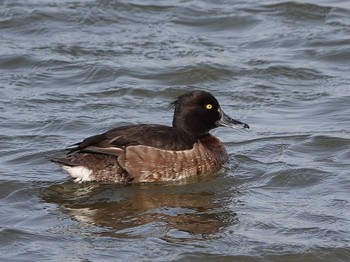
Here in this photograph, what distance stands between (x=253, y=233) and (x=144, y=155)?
2064 millimetres

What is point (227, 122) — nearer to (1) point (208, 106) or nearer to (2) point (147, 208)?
(1) point (208, 106)

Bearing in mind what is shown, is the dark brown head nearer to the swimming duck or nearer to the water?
the swimming duck

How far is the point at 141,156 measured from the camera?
10766 mm

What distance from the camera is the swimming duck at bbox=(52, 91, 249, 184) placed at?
34.9 feet

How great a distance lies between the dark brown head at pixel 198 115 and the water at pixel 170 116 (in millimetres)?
406

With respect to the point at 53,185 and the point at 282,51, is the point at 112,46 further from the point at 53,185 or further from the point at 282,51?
the point at 53,185

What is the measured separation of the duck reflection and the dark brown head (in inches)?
35.9

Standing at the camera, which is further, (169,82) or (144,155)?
(169,82)

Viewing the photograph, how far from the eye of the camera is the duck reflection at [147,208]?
9.20 metres

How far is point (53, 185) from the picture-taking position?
10.6m

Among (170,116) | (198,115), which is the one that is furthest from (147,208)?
(170,116)

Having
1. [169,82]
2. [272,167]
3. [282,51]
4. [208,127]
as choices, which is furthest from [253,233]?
[282,51]

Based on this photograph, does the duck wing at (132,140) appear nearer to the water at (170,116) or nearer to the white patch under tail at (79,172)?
the white patch under tail at (79,172)

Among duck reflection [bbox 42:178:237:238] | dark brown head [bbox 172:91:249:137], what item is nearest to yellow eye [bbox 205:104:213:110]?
dark brown head [bbox 172:91:249:137]
